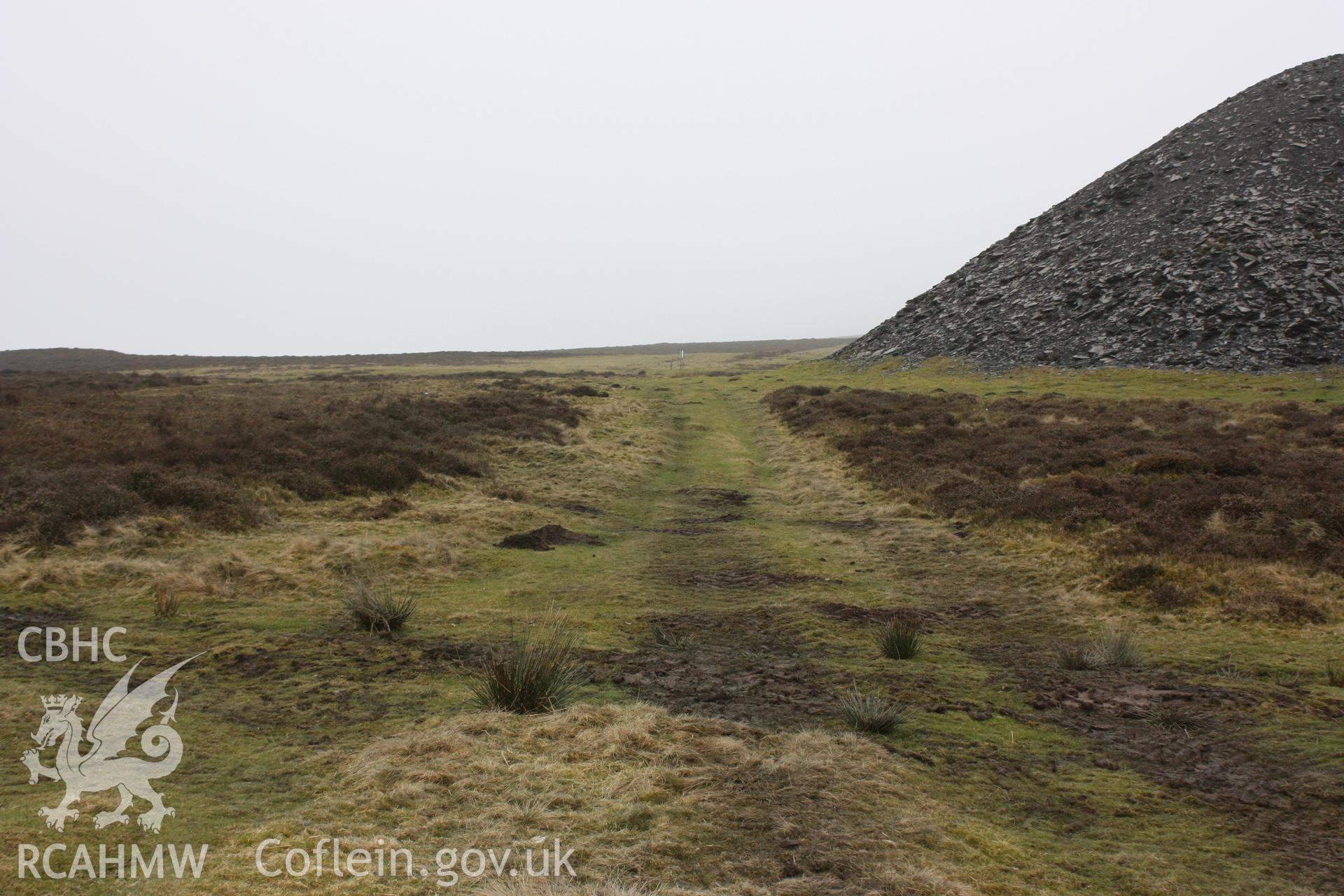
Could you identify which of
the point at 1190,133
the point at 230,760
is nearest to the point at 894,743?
the point at 230,760

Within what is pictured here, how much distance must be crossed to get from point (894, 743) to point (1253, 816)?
2.77 meters

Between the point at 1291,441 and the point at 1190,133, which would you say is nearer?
the point at 1291,441

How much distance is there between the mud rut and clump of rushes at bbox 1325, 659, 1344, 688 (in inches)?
34.4

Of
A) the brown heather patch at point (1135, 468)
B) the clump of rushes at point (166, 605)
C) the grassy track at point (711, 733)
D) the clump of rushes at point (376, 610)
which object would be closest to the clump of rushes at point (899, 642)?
the grassy track at point (711, 733)

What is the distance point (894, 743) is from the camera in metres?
7.37

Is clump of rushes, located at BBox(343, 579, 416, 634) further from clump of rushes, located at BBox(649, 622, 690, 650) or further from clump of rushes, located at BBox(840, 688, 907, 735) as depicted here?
clump of rushes, located at BBox(840, 688, 907, 735)

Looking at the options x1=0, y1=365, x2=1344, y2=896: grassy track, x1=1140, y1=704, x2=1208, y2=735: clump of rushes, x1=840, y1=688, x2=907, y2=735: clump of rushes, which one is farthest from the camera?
x1=1140, y1=704, x2=1208, y2=735: clump of rushes

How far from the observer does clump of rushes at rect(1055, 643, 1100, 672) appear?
984cm

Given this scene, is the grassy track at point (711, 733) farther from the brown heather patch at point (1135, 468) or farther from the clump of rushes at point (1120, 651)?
the brown heather patch at point (1135, 468)

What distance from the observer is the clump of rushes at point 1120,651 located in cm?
996

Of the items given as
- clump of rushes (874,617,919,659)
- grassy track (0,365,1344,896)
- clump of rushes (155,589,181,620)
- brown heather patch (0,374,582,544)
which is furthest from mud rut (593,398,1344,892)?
brown heather patch (0,374,582,544)

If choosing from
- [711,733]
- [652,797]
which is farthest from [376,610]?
[652,797]

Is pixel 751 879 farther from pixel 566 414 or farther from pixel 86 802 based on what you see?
pixel 566 414

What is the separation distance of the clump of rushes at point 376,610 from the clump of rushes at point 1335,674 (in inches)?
452
